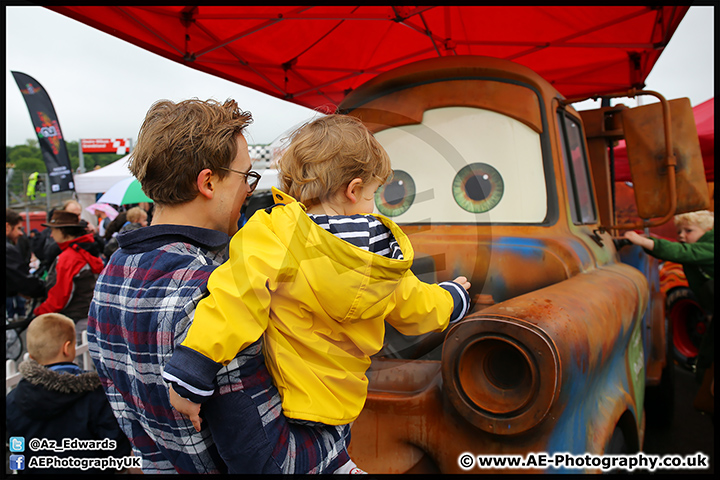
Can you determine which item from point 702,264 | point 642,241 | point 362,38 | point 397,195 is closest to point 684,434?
point 702,264

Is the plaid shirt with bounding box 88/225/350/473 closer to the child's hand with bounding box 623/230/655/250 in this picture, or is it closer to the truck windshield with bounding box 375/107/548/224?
the truck windshield with bounding box 375/107/548/224

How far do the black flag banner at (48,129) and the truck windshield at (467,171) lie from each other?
20.4 feet

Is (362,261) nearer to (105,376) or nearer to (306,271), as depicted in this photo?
(306,271)

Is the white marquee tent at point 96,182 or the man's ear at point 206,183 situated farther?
the white marquee tent at point 96,182

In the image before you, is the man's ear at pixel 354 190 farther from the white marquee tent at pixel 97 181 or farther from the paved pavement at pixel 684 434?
the white marquee tent at pixel 97 181

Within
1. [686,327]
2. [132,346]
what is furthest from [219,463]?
[686,327]

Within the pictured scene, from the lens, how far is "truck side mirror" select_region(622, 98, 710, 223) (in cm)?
271

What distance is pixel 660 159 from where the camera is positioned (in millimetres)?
2719

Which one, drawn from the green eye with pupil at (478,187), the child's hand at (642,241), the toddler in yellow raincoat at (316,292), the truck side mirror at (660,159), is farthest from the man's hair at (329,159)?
the child's hand at (642,241)

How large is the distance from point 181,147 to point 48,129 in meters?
7.30

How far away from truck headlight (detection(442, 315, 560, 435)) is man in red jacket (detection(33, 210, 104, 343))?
12.9 feet

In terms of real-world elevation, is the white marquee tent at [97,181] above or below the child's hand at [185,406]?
above

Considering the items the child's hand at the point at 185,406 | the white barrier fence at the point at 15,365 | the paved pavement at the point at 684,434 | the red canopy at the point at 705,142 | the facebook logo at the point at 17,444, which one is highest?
the red canopy at the point at 705,142

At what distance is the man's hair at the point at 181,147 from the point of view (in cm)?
106
